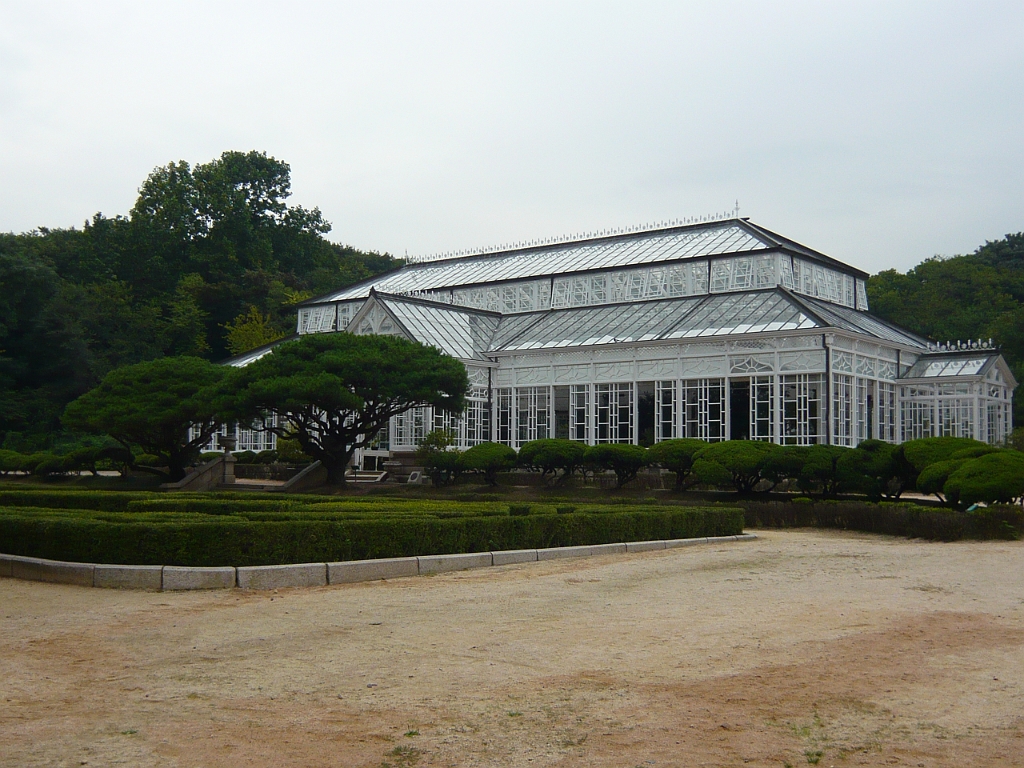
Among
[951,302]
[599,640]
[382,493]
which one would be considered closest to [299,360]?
[382,493]

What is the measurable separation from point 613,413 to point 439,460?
363 inches

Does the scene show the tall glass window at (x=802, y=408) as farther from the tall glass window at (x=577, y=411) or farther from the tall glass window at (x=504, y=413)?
the tall glass window at (x=504, y=413)

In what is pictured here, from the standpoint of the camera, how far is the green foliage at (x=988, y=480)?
21.7 meters

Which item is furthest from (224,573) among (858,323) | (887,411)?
(858,323)

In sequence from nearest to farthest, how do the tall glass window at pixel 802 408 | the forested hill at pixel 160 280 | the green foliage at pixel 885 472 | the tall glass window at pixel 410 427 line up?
the green foliage at pixel 885 472
the tall glass window at pixel 802 408
the tall glass window at pixel 410 427
the forested hill at pixel 160 280

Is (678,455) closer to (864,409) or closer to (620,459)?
(620,459)

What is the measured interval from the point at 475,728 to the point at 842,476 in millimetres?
21681

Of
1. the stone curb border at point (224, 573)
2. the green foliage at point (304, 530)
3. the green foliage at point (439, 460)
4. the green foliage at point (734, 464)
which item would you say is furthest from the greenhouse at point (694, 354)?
the stone curb border at point (224, 573)

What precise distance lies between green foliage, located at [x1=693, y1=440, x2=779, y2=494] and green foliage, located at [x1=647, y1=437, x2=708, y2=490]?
2.19ft

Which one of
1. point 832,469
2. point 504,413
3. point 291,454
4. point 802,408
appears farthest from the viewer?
point 504,413

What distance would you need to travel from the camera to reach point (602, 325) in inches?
1750

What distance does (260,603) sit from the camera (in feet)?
40.2

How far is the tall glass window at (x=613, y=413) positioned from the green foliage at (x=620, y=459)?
848 centimetres

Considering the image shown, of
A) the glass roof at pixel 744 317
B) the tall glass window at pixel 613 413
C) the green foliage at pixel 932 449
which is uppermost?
the glass roof at pixel 744 317
